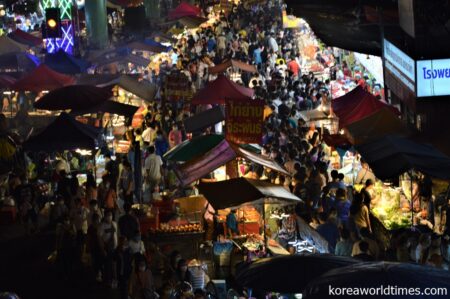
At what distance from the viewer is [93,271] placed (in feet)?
43.0

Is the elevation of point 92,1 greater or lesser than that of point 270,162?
greater

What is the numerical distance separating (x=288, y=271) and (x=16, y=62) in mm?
19600

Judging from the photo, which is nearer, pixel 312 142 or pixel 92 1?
pixel 312 142

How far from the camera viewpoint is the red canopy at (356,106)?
17.2 meters

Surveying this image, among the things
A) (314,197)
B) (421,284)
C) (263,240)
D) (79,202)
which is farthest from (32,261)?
(421,284)

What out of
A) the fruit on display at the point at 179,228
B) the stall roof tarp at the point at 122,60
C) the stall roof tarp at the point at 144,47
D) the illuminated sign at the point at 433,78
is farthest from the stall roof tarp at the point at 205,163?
the stall roof tarp at the point at 144,47

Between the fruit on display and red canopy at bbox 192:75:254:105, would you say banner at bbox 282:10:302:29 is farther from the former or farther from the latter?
the fruit on display

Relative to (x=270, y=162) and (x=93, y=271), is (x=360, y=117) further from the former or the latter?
(x=93, y=271)

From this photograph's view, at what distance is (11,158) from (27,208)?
2724 mm

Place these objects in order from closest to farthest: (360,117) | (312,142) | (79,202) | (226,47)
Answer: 1. (79,202)
2. (360,117)
3. (312,142)
4. (226,47)

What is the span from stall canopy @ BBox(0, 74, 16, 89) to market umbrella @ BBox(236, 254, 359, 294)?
14992 millimetres

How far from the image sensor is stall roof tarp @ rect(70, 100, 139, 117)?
18656mm

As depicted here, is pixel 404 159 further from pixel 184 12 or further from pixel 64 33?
pixel 184 12

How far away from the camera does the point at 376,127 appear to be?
49.7 feet
